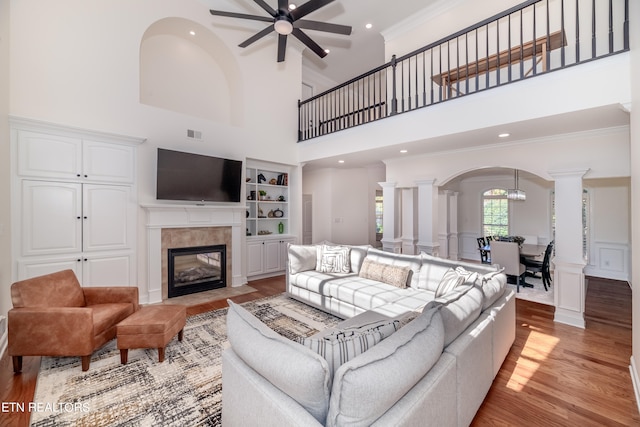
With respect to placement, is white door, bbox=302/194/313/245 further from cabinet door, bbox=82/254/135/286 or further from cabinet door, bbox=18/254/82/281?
cabinet door, bbox=18/254/82/281

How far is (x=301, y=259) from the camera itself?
4281 millimetres

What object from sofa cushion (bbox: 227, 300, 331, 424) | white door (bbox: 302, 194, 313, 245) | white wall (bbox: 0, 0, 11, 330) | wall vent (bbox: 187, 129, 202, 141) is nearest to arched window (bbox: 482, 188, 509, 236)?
white door (bbox: 302, 194, 313, 245)

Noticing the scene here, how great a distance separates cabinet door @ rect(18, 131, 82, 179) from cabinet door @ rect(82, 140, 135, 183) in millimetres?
81

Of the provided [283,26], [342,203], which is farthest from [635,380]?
[342,203]

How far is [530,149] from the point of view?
4.15 metres

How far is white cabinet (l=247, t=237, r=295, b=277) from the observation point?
18.5ft

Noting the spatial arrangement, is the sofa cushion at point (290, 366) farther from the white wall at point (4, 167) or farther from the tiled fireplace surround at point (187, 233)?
the tiled fireplace surround at point (187, 233)

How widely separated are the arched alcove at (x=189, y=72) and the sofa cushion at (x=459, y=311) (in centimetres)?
497

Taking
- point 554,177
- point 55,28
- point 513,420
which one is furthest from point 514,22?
point 55,28

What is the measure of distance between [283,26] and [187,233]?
11.5ft

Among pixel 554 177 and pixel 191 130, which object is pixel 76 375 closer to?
pixel 191 130

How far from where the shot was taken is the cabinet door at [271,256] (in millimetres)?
5875

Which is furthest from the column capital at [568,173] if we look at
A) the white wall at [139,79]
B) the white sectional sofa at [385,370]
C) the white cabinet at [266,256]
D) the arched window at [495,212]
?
the white cabinet at [266,256]

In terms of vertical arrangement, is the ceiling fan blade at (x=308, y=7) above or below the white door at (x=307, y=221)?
above
